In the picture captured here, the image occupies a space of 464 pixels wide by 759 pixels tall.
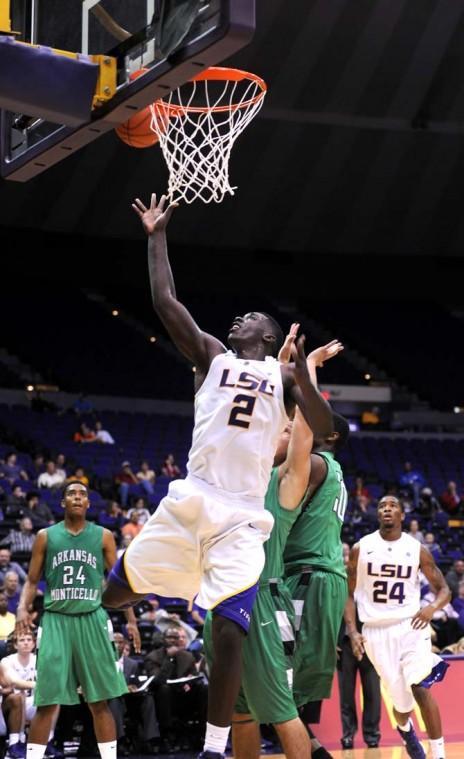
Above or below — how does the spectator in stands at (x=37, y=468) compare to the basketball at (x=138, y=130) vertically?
above

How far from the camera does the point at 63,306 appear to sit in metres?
30.9

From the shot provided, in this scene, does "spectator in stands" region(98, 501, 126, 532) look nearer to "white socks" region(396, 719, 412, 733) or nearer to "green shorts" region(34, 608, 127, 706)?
"green shorts" region(34, 608, 127, 706)

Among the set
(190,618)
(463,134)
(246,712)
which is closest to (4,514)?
(190,618)

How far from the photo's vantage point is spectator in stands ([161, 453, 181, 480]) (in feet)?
68.2

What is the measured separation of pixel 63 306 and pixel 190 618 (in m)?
17.8

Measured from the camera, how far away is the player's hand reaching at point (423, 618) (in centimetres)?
823

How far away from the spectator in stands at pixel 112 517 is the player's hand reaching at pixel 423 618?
8382 millimetres

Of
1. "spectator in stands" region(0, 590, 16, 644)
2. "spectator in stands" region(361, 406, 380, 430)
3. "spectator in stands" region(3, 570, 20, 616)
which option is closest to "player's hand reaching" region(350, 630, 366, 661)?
"spectator in stands" region(0, 590, 16, 644)

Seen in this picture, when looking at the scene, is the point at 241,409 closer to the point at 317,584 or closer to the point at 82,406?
the point at 317,584

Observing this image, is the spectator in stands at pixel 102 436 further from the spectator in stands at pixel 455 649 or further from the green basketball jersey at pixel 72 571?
the green basketball jersey at pixel 72 571

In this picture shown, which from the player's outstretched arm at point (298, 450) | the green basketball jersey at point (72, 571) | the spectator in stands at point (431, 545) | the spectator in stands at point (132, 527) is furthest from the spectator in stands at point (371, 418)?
the player's outstretched arm at point (298, 450)

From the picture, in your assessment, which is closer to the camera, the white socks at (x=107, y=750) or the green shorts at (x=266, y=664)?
the green shorts at (x=266, y=664)

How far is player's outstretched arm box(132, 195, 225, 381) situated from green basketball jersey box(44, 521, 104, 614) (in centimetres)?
270

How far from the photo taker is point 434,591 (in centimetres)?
860
